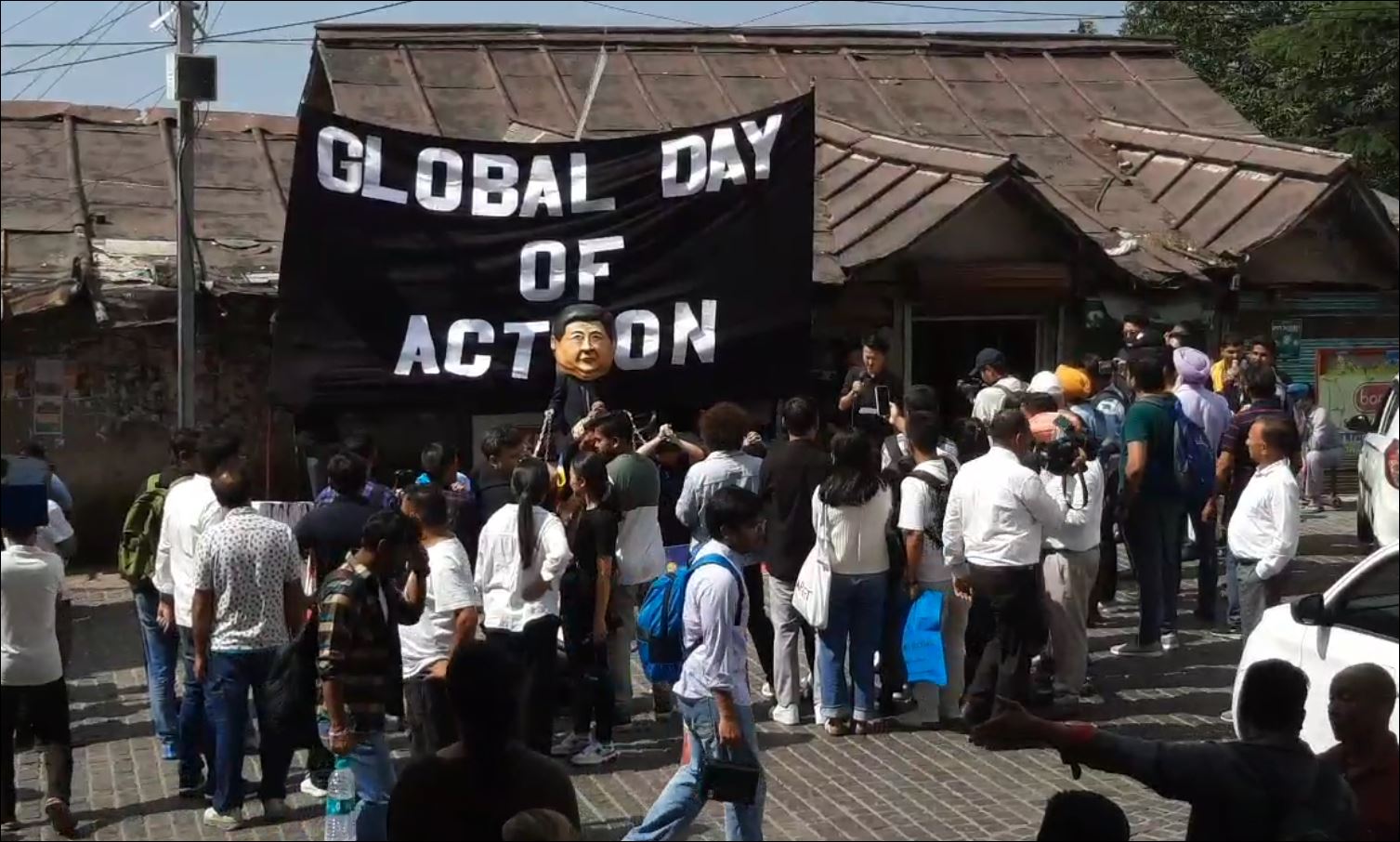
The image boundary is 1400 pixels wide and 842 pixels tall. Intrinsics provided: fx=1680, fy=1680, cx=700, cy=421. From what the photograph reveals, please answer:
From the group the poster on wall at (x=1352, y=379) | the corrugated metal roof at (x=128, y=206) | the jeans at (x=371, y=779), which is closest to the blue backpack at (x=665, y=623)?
the jeans at (x=371, y=779)

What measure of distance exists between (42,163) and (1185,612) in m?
10.5

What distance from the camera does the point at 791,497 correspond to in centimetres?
885

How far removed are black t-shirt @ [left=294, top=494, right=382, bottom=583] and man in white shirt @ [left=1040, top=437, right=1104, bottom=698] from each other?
375 centimetres

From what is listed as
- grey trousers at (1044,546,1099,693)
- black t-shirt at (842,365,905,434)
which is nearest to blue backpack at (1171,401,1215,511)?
grey trousers at (1044,546,1099,693)

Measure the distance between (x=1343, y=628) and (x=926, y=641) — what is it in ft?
8.31

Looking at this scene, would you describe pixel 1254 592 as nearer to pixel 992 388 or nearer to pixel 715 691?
pixel 992 388

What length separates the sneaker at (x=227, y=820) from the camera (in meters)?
7.32

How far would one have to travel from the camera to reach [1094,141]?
58.8 feet

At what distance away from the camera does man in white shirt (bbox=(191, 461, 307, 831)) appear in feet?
23.3

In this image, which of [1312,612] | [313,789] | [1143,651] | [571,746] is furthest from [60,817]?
[1143,651]

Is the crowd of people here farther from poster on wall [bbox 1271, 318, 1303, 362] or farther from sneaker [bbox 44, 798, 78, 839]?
poster on wall [bbox 1271, 318, 1303, 362]

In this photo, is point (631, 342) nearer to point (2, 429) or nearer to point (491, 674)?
point (2, 429)

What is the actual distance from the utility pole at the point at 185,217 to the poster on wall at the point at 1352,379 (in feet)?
40.2

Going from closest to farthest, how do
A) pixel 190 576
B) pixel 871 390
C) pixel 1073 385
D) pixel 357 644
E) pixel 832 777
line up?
pixel 357 644, pixel 190 576, pixel 832 777, pixel 871 390, pixel 1073 385
